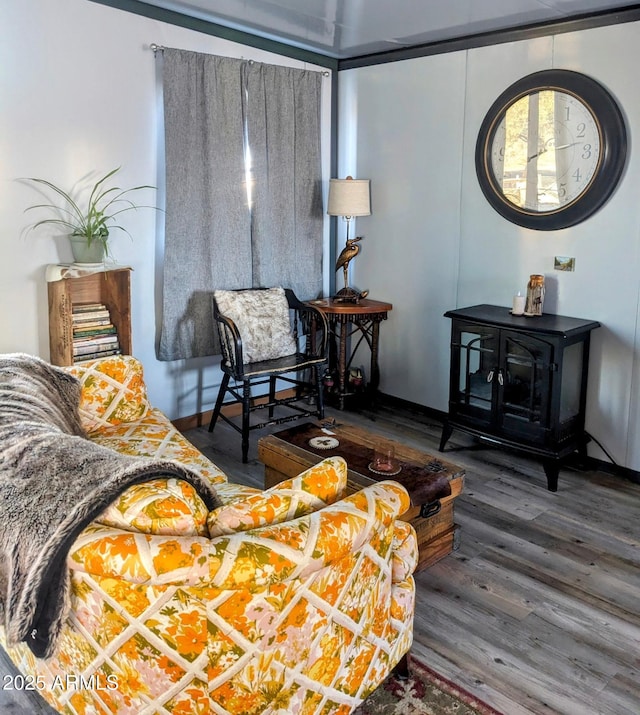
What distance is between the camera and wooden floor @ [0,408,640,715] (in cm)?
211

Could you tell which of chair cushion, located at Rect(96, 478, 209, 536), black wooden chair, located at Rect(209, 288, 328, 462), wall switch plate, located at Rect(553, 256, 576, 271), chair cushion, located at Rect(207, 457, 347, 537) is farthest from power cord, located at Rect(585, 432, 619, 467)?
chair cushion, located at Rect(96, 478, 209, 536)

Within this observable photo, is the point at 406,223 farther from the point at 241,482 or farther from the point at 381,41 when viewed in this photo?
the point at 241,482

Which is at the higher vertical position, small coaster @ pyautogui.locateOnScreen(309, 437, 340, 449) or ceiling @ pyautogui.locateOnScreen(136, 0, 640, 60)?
ceiling @ pyautogui.locateOnScreen(136, 0, 640, 60)

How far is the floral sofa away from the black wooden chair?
2.07 meters

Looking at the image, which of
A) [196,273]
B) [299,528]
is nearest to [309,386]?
[196,273]

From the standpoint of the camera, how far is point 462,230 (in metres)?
4.18

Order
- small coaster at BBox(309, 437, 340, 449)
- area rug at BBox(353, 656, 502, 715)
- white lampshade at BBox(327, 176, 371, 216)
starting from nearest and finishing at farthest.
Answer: area rug at BBox(353, 656, 502, 715)
small coaster at BBox(309, 437, 340, 449)
white lampshade at BBox(327, 176, 371, 216)

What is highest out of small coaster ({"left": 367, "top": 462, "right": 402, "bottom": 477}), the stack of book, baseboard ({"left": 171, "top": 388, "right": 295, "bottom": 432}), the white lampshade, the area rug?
the white lampshade

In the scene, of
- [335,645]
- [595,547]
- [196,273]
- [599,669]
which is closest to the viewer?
[335,645]

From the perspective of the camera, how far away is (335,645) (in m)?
1.71

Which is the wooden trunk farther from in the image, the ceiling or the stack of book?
the ceiling

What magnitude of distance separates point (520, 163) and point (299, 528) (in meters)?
2.90

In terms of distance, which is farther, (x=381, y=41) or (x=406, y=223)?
(x=406, y=223)

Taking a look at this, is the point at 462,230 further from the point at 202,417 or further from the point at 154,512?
the point at 154,512
